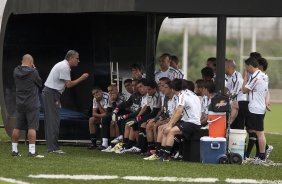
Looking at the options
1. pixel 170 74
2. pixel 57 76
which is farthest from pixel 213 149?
pixel 170 74

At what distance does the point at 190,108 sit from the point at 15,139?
2.84 metres

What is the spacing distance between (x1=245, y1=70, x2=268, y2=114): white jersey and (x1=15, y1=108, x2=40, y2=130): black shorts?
3.38m

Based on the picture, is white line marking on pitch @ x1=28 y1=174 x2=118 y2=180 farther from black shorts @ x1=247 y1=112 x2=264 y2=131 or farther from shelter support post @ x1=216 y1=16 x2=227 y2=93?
black shorts @ x1=247 y1=112 x2=264 y2=131

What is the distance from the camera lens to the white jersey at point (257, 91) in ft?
58.7

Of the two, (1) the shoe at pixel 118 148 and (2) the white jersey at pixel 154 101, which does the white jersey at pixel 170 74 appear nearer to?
(2) the white jersey at pixel 154 101

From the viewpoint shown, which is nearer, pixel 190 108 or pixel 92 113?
pixel 190 108

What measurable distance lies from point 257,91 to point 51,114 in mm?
3502

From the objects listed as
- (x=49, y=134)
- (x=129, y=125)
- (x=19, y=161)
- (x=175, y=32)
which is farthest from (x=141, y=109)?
(x=175, y=32)

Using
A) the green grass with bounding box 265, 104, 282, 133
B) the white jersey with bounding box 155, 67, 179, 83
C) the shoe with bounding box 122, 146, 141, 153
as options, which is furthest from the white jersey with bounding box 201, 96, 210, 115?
the green grass with bounding box 265, 104, 282, 133

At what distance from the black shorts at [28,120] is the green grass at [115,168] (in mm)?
494

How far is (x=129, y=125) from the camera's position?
20.0 meters

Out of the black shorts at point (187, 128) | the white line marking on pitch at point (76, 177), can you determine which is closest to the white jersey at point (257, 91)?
the black shorts at point (187, 128)

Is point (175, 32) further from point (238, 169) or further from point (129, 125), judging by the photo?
point (238, 169)

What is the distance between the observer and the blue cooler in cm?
1728
